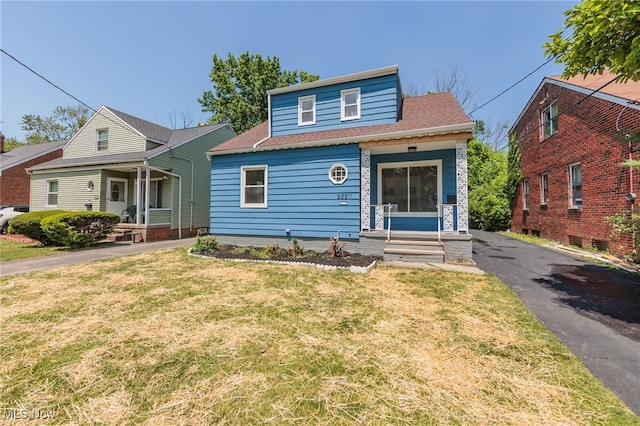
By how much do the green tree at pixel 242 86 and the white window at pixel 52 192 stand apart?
13751 millimetres

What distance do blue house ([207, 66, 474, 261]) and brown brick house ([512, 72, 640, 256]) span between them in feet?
12.0

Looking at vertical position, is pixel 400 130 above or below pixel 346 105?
below

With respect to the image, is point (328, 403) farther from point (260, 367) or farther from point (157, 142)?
point (157, 142)

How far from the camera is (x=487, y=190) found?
16.9m

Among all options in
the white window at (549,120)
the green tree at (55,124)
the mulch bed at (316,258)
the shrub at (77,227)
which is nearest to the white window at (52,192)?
the shrub at (77,227)

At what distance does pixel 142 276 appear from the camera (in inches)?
230

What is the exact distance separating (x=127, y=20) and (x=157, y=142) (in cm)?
691

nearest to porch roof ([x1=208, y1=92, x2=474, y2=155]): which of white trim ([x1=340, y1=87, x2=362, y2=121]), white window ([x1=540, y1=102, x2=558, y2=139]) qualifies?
white trim ([x1=340, y1=87, x2=362, y2=121])

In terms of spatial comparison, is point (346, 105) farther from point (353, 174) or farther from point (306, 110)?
point (353, 174)

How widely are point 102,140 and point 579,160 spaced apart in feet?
79.5

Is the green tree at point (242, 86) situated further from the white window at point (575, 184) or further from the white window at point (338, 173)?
the white window at point (575, 184)

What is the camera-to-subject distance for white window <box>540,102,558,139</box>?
1148cm

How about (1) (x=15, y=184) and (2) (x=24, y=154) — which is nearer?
(1) (x=15, y=184)

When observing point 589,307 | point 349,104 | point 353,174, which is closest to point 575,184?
point 589,307
